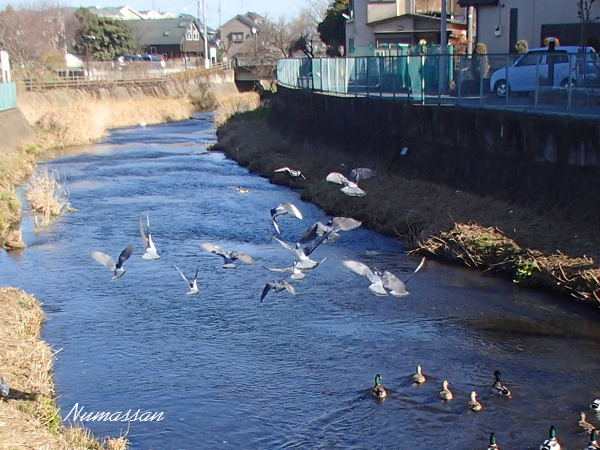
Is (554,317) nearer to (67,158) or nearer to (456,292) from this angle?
(456,292)

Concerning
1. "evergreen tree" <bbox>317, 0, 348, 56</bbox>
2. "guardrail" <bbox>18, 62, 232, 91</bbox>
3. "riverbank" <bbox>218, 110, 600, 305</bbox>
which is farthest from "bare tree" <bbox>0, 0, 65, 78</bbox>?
"riverbank" <bbox>218, 110, 600, 305</bbox>

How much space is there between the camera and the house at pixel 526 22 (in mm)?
28562

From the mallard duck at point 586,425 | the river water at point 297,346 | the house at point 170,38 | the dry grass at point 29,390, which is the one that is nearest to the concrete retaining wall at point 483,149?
the river water at point 297,346

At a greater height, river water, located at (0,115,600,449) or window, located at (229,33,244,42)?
window, located at (229,33,244,42)

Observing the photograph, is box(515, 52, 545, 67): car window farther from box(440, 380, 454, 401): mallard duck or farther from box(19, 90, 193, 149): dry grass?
box(19, 90, 193, 149): dry grass

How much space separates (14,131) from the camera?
110 feet

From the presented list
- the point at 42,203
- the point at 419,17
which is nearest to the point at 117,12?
the point at 419,17

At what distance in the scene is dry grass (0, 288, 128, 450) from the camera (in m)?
8.16

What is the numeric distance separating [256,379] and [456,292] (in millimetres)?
5016

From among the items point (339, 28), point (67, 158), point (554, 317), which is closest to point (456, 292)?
point (554, 317)

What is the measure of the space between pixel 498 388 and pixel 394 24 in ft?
126

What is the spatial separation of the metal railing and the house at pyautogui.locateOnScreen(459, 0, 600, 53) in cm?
738

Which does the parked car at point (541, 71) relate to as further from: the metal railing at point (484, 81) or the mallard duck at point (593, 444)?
the mallard duck at point (593, 444)

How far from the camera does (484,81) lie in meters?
19.4
